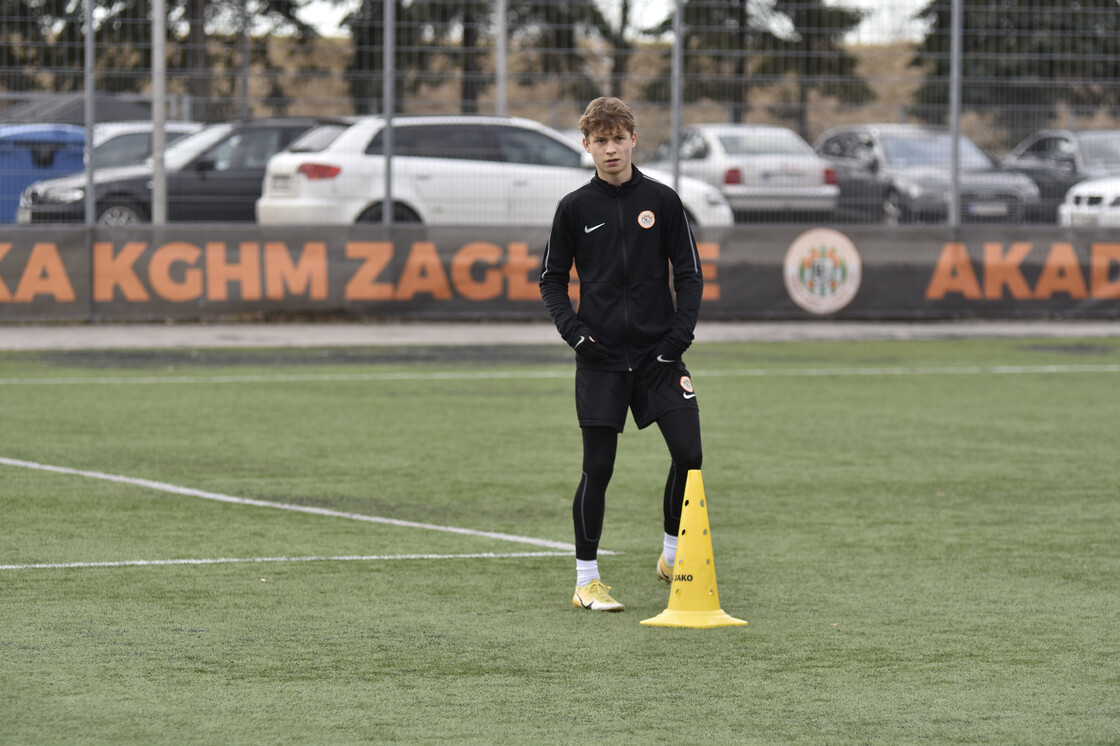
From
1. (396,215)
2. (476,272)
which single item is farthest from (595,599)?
(396,215)

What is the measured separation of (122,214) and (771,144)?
695 centimetres

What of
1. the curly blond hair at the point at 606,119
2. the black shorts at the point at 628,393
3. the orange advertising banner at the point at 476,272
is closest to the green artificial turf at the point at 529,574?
the black shorts at the point at 628,393

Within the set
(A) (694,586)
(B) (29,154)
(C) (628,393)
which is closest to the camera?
(A) (694,586)

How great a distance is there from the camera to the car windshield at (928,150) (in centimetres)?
1870

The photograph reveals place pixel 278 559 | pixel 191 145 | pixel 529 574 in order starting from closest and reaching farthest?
pixel 529 574
pixel 278 559
pixel 191 145

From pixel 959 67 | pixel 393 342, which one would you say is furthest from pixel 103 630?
pixel 959 67

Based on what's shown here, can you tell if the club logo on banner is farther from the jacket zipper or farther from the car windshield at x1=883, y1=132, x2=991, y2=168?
the jacket zipper

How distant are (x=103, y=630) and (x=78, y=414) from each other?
5.91 metres

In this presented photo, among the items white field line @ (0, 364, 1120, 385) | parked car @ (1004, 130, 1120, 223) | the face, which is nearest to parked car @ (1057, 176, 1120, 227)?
parked car @ (1004, 130, 1120, 223)

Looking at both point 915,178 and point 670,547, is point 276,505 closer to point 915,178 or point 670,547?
point 670,547

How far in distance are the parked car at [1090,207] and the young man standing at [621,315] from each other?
545 inches

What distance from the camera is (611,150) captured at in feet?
18.7

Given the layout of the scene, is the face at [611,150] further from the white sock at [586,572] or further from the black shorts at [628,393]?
the white sock at [586,572]

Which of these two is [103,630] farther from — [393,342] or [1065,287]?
[1065,287]
